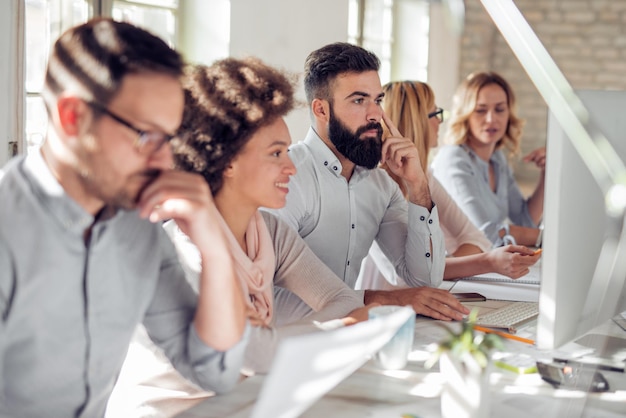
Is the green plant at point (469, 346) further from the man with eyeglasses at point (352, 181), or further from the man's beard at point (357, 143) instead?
the man's beard at point (357, 143)

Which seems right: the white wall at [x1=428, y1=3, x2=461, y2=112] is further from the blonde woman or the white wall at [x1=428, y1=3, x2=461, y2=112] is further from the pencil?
the pencil

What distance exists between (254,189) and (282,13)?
94.8 inches

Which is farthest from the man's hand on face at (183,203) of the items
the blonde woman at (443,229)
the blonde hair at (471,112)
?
the blonde hair at (471,112)

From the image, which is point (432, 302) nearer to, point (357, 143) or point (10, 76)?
point (357, 143)

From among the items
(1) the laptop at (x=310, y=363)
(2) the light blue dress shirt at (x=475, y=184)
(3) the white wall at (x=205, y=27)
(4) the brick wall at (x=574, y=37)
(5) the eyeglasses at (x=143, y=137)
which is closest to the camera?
(1) the laptop at (x=310, y=363)

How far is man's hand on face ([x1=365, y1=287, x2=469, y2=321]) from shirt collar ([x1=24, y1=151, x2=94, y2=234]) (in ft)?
3.21

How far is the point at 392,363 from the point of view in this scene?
148cm

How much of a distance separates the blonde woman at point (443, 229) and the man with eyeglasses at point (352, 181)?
0.14 m

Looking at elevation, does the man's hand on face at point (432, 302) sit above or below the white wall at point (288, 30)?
below

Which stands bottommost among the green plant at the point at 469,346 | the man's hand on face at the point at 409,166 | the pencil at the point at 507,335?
the pencil at the point at 507,335

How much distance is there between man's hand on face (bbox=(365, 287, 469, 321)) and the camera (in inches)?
73.7

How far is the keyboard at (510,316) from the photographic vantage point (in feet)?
5.98

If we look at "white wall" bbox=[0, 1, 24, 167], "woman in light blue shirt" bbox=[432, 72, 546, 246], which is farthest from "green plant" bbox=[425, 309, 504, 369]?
"woman in light blue shirt" bbox=[432, 72, 546, 246]

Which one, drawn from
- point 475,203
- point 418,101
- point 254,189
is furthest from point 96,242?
point 475,203
